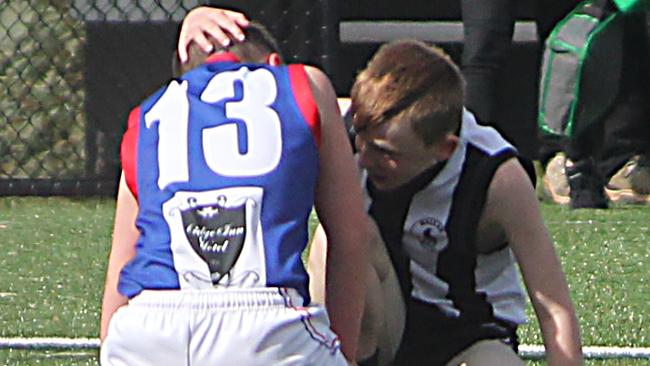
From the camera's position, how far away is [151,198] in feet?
8.70

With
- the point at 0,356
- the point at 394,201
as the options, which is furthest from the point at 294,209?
the point at 0,356

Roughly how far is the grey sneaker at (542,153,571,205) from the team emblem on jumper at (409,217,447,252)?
10.2ft

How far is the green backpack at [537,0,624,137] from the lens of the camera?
19.2 ft

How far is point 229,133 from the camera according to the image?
2.62m

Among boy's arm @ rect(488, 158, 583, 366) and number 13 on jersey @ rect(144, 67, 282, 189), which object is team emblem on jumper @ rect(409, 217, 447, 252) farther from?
number 13 on jersey @ rect(144, 67, 282, 189)

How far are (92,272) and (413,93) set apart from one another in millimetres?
2212

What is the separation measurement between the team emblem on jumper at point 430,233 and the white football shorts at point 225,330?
45 cm

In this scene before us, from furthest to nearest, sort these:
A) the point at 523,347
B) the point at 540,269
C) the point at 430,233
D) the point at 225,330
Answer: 1. the point at 523,347
2. the point at 430,233
3. the point at 540,269
4. the point at 225,330

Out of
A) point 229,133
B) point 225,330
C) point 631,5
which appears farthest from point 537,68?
point 225,330

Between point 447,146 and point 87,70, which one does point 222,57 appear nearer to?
point 447,146

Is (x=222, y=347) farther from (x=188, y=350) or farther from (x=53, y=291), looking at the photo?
(x=53, y=291)

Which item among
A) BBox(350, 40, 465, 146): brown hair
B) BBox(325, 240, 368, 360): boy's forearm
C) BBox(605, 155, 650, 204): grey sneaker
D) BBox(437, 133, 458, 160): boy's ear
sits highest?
BBox(350, 40, 465, 146): brown hair

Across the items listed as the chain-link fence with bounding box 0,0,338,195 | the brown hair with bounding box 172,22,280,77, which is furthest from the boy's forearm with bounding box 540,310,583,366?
the chain-link fence with bounding box 0,0,338,195

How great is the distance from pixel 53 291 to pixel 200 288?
2.11 meters
